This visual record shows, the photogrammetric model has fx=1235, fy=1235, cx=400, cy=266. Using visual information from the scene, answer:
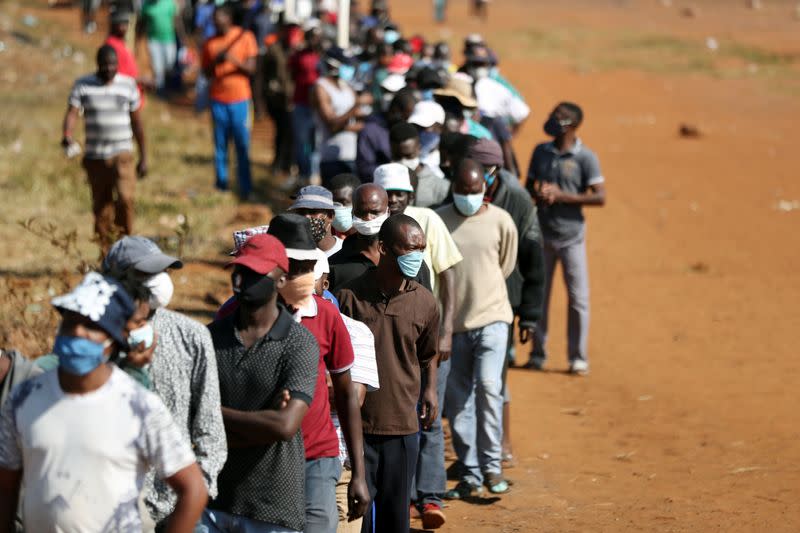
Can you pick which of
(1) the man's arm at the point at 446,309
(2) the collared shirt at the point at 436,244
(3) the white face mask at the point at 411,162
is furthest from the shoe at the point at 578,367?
(2) the collared shirt at the point at 436,244

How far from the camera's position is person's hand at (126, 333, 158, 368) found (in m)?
4.07

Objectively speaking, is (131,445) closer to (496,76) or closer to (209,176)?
(496,76)

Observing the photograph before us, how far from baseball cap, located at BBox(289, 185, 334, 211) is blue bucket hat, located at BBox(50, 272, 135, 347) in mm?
2188

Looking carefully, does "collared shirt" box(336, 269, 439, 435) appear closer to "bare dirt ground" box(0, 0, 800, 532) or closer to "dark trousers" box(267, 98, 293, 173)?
"bare dirt ground" box(0, 0, 800, 532)

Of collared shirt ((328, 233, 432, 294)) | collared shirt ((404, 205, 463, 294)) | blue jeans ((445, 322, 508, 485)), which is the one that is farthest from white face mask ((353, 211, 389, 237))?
blue jeans ((445, 322, 508, 485))

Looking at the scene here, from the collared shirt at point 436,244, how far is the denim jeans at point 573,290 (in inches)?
132

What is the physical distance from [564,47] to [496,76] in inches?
1004

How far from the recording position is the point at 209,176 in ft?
54.9

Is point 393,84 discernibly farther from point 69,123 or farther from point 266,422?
point 266,422

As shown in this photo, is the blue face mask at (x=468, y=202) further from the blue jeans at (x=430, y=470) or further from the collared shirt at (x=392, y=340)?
the collared shirt at (x=392, y=340)

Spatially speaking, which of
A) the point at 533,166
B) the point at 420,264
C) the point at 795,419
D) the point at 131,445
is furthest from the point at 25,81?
the point at 131,445

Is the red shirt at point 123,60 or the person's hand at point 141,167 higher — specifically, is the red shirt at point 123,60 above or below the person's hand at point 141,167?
above

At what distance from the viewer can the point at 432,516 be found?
6.65 m

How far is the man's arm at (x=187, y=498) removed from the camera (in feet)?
12.4
